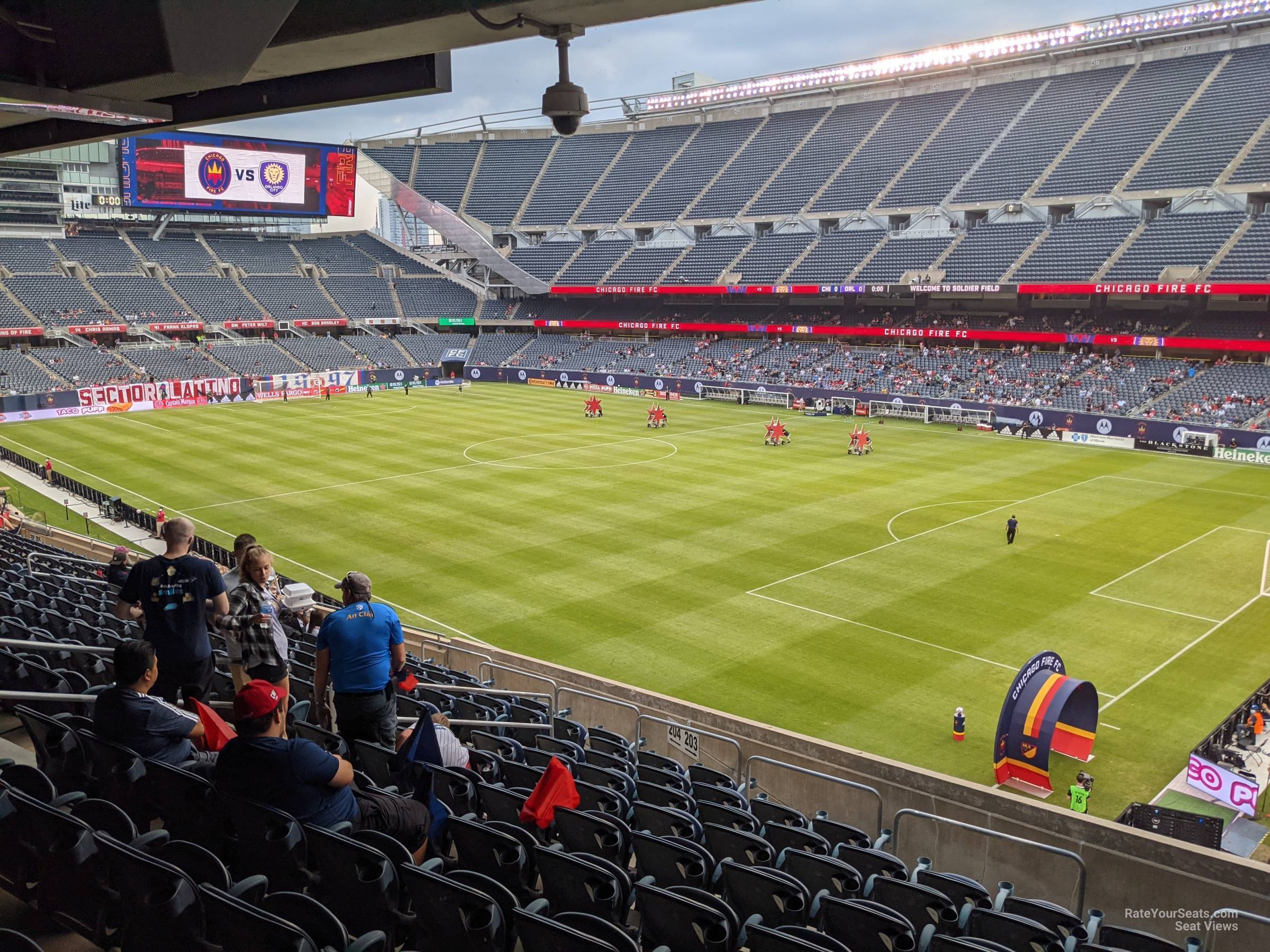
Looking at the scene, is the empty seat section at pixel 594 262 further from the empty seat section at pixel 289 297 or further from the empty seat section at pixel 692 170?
the empty seat section at pixel 289 297

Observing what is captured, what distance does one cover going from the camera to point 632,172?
9806 cm

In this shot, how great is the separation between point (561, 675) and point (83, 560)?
12274 millimetres

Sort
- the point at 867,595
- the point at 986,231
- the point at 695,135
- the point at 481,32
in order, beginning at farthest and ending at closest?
the point at 695,135 < the point at 986,231 < the point at 867,595 < the point at 481,32

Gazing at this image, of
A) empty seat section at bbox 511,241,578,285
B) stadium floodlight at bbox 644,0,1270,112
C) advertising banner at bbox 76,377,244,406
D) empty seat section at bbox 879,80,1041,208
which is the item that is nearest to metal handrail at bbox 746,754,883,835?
advertising banner at bbox 76,377,244,406

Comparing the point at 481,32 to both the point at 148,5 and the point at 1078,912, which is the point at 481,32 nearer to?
the point at 148,5

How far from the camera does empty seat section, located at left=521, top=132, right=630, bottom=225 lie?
327ft

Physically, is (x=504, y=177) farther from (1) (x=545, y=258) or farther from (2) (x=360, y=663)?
(2) (x=360, y=663)

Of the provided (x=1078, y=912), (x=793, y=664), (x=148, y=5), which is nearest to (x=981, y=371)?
(x=793, y=664)

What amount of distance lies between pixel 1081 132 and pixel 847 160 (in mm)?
20163

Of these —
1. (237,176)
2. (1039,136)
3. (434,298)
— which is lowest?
(434,298)

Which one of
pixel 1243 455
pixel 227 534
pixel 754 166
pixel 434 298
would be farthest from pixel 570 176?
pixel 227 534

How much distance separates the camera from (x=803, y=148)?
87062 millimetres

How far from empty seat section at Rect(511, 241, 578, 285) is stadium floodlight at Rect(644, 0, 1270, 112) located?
2057 centimetres

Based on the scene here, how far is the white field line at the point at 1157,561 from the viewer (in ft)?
88.2
